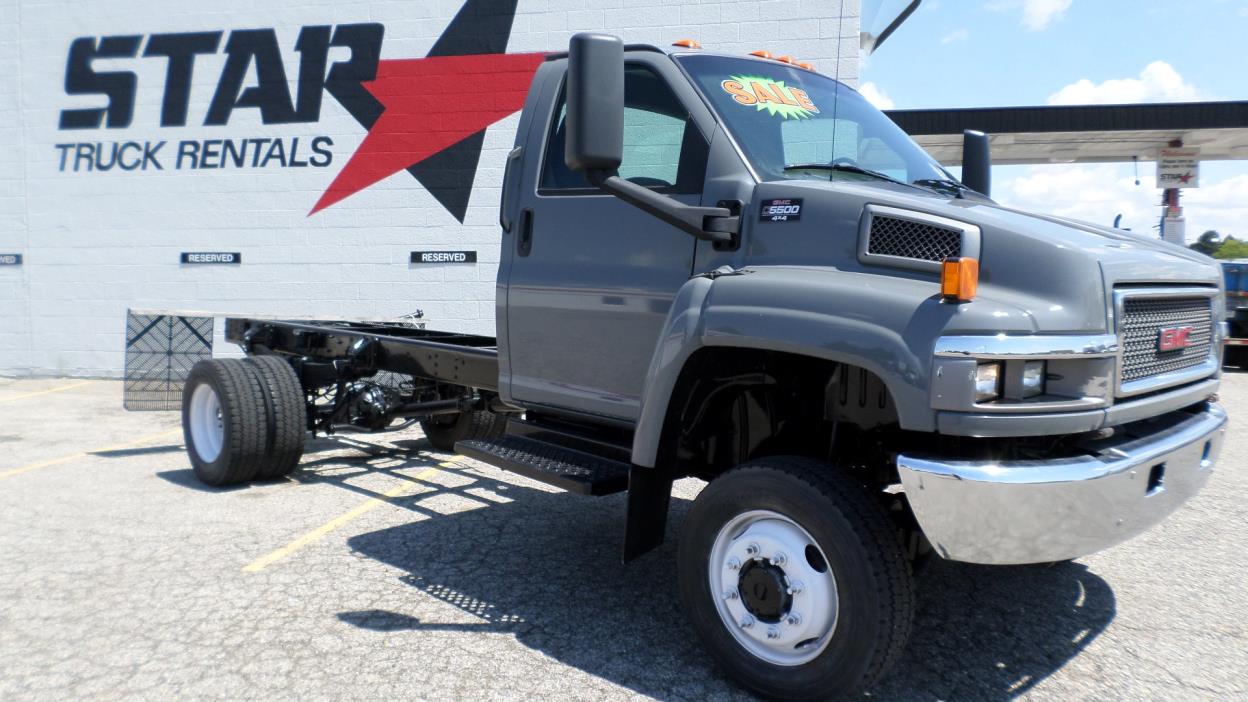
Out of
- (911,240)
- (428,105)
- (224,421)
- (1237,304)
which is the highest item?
(428,105)

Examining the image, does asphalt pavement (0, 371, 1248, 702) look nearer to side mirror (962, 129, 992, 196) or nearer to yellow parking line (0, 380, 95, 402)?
side mirror (962, 129, 992, 196)

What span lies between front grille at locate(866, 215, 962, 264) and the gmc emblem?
817mm

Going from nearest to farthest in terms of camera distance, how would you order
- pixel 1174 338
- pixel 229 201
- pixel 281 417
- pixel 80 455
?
pixel 1174 338 < pixel 281 417 < pixel 80 455 < pixel 229 201

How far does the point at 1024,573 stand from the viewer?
14.0 ft

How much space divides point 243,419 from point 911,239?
440 centimetres

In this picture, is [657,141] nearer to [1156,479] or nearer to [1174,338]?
[1174,338]

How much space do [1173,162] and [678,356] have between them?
19.5 m

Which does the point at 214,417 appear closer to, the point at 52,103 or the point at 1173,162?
the point at 52,103

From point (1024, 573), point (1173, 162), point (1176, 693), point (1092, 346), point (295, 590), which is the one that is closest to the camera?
point (1092, 346)

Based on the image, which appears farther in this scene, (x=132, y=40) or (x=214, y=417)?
(x=132, y=40)

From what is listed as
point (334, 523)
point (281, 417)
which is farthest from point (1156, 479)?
point (281, 417)

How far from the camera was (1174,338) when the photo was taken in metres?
3.04

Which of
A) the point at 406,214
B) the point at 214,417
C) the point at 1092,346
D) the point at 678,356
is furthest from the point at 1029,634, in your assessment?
the point at 406,214

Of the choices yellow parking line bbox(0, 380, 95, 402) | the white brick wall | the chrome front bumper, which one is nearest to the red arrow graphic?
the white brick wall
